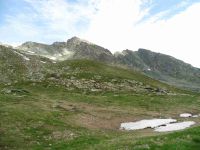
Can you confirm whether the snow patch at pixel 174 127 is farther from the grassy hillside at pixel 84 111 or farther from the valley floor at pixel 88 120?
the grassy hillside at pixel 84 111

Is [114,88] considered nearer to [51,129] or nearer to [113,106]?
[113,106]

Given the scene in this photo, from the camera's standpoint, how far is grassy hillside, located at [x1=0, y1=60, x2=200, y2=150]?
3981cm

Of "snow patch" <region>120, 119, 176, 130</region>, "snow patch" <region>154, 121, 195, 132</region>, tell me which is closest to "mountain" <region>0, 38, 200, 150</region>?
"snow patch" <region>154, 121, 195, 132</region>

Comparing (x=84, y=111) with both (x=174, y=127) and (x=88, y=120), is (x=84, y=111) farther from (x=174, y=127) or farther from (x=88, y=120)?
(x=174, y=127)

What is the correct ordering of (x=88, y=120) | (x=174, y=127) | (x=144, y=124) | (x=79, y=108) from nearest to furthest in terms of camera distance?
1. (x=174, y=127)
2. (x=88, y=120)
3. (x=144, y=124)
4. (x=79, y=108)

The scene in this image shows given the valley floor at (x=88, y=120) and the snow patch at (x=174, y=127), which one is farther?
the snow patch at (x=174, y=127)

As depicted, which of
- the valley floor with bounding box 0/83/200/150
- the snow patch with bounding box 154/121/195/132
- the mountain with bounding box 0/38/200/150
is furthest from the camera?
the snow patch with bounding box 154/121/195/132

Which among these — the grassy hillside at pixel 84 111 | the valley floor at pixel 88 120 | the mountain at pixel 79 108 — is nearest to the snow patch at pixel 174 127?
the mountain at pixel 79 108

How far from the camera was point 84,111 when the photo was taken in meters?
71.9

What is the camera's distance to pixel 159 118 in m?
72.1

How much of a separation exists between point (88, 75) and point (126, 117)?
168 ft

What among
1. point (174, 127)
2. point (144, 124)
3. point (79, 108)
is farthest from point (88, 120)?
point (174, 127)

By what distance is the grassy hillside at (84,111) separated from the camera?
131 ft

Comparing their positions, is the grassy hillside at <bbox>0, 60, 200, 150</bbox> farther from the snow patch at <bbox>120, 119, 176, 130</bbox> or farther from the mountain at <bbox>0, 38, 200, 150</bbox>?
the snow patch at <bbox>120, 119, 176, 130</bbox>
